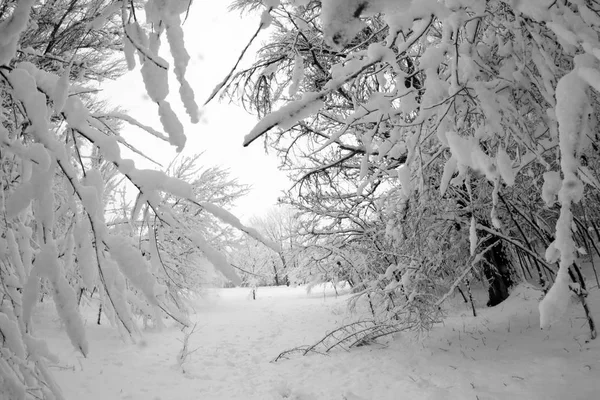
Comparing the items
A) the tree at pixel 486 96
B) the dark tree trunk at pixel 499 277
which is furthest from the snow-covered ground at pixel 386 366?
the tree at pixel 486 96

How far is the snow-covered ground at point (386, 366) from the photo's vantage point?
2.89 m

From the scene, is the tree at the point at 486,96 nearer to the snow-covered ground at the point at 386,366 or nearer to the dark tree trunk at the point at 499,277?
the snow-covered ground at the point at 386,366

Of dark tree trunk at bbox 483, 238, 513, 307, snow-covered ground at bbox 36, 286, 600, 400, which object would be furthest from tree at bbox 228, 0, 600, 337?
dark tree trunk at bbox 483, 238, 513, 307

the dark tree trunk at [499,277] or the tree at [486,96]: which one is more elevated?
the tree at [486,96]

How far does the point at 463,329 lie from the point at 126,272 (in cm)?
501

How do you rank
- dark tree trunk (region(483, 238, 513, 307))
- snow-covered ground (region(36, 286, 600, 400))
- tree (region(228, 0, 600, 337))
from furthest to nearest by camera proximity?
1. dark tree trunk (region(483, 238, 513, 307))
2. snow-covered ground (region(36, 286, 600, 400))
3. tree (region(228, 0, 600, 337))

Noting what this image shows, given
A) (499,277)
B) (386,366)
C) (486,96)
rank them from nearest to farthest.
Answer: (486,96)
(386,366)
(499,277)

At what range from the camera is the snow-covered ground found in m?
2.89

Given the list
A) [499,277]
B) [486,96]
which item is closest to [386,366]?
[499,277]

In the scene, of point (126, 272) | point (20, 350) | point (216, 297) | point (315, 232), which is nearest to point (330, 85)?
point (126, 272)

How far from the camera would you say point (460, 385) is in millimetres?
A: 3094

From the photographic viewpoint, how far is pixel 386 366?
415cm

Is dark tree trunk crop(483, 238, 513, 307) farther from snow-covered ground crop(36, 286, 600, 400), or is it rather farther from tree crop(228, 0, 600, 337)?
tree crop(228, 0, 600, 337)

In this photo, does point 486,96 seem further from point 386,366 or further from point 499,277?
point 499,277
